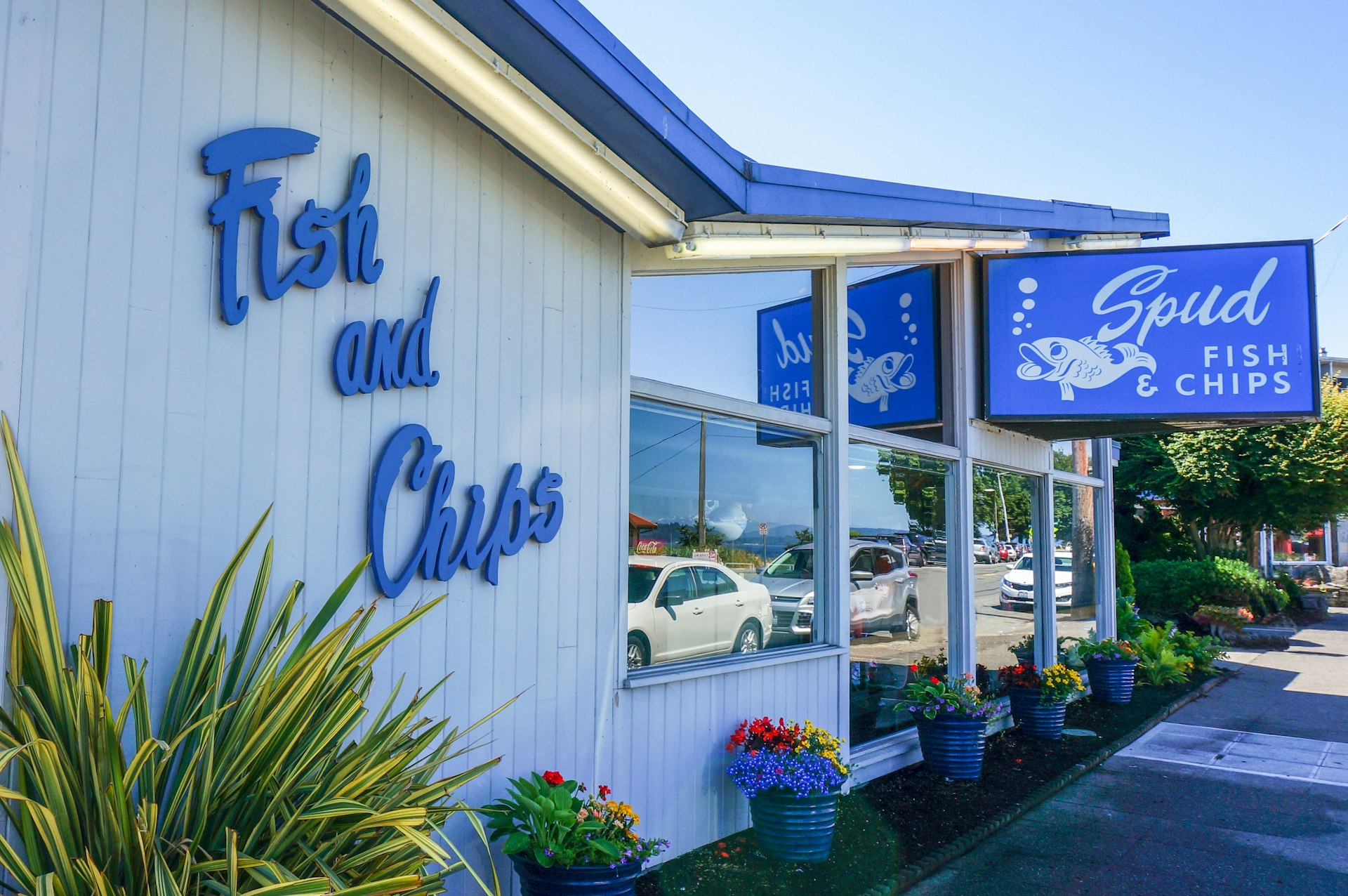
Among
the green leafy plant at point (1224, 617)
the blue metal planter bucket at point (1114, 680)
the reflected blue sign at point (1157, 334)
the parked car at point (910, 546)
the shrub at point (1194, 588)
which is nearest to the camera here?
the reflected blue sign at point (1157, 334)

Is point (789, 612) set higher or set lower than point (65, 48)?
lower

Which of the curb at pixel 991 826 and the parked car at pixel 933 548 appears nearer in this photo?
the curb at pixel 991 826

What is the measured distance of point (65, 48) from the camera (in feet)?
9.30

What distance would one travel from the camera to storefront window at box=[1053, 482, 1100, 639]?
416 inches

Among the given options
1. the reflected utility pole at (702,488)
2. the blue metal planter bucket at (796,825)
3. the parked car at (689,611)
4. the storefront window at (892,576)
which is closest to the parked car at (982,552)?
the storefront window at (892,576)

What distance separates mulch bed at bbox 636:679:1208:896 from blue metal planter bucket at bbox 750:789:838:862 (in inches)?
2.4

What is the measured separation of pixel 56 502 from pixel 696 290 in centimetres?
347

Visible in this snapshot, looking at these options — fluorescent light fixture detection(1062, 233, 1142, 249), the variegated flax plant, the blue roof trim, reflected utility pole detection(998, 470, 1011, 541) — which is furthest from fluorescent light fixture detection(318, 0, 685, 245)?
reflected utility pole detection(998, 470, 1011, 541)

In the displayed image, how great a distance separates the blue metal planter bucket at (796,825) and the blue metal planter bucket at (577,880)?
1304 mm

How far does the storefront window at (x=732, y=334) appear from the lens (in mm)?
5148

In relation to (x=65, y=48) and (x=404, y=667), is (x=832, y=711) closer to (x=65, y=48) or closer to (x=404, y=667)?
(x=404, y=667)

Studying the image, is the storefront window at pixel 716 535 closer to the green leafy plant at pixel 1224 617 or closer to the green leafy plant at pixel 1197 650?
the green leafy plant at pixel 1197 650

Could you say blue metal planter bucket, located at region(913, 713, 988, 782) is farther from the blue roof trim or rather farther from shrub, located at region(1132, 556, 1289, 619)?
shrub, located at region(1132, 556, 1289, 619)

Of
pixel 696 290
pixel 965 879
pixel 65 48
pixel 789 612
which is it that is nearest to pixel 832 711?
pixel 789 612
